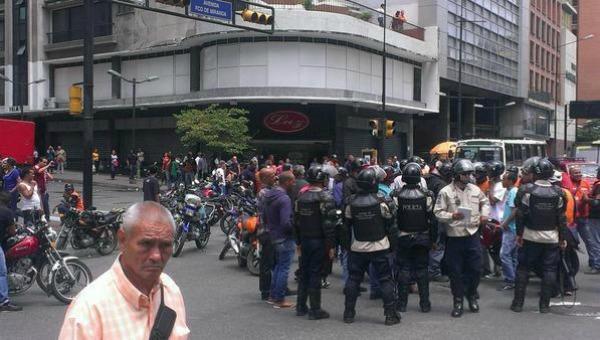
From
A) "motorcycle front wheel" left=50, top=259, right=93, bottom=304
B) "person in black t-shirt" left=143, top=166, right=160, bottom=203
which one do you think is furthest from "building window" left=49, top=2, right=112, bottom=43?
"motorcycle front wheel" left=50, top=259, right=93, bottom=304

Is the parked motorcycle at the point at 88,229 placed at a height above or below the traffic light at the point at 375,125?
below

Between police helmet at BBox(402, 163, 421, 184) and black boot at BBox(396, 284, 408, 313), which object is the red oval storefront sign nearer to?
police helmet at BBox(402, 163, 421, 184)

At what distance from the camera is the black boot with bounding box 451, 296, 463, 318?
7.46 meters

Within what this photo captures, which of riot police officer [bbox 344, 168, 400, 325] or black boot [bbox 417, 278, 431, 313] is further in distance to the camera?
black boot [bbox 417, 278, 431, 313]

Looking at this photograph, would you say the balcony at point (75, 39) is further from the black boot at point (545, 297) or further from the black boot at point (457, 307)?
the black boot at point (545, 297)

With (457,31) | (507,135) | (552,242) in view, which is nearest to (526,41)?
(507,135)

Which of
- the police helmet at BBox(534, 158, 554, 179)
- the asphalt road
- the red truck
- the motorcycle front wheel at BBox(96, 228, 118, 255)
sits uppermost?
the red truck

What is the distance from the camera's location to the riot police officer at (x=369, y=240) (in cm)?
705

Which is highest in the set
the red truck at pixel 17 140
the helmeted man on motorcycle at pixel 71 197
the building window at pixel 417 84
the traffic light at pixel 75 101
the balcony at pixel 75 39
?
the balcony at pixel 75 39

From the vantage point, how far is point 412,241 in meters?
7.63

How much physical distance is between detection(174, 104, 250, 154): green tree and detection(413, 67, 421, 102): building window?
44.8 feet

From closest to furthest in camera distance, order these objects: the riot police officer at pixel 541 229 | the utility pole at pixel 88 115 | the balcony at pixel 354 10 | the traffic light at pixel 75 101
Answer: the riot police officer at pixel 541 229 < the utility pole at pixel 88 115 < the traffic light at pixel 75 101 < the balcony at pixel 354 10

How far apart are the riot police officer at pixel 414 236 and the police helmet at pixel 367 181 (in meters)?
0.68

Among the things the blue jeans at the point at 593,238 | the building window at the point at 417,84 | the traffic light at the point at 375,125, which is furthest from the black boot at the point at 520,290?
the building window at the point at 417,84
